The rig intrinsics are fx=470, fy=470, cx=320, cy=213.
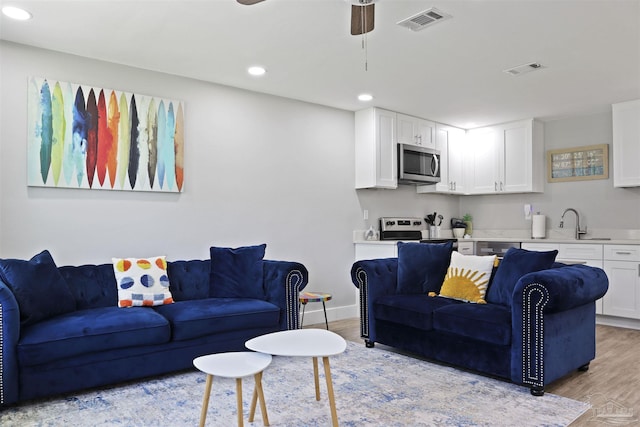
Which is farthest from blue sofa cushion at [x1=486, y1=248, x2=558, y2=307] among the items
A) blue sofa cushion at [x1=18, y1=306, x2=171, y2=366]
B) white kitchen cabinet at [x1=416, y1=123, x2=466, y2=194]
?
white kitchen cabinet at [x1=416, y1=123, x2=466, y2=194]

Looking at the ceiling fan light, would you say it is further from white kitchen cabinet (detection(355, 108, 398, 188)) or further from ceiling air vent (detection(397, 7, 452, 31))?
white kitchen cabinet (detection(355, 108, 398, 188))

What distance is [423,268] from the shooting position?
4.05 m

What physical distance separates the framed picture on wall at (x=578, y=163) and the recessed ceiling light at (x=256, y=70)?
13.0 ft

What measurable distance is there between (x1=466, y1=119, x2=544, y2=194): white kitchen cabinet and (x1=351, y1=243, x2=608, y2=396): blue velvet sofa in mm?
2513

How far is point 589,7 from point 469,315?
2.10m

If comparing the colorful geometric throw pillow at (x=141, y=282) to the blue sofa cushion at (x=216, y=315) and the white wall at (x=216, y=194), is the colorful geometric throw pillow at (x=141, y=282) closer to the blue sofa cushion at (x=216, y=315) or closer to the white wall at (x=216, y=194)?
the blue sofa cushion at (x=216, y=315)

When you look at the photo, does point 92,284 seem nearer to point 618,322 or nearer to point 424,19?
point 424,19

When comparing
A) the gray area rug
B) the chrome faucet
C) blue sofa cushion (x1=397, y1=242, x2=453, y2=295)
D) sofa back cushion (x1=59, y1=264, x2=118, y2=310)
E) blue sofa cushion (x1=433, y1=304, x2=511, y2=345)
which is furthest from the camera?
the chrome faucet

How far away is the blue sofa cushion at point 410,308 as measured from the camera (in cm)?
354

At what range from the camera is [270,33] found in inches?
129

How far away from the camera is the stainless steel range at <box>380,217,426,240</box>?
5781 millimetres

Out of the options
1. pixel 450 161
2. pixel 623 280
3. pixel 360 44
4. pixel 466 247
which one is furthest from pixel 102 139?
pixel 623 280

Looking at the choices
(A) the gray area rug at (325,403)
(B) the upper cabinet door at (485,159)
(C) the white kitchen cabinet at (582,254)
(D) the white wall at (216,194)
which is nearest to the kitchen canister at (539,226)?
(C) the white kitchen cabinet at (582,254)

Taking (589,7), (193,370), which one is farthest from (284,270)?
(589,7)
